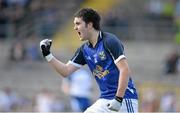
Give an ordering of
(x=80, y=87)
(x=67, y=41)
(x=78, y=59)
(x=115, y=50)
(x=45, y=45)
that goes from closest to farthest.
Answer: (x=115, y=50)
(x=45, y=45)
(x=78, y=59)
(x=80, y=87)
(x=67, y=41)

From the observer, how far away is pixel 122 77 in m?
9.18

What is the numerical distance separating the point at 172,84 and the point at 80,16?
14472 millimetres

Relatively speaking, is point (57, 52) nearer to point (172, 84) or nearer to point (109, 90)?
point (172, 84)

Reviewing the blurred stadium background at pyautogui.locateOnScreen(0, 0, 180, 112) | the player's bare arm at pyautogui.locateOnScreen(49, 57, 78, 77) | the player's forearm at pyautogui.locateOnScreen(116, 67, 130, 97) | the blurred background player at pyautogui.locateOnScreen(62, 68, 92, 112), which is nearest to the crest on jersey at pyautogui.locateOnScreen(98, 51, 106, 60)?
the player's forearm at pyautogui.locateOnScreen(116, 67, 130, 97)

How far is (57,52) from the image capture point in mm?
25844

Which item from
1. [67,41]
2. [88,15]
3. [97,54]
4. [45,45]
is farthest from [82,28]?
[67,41]

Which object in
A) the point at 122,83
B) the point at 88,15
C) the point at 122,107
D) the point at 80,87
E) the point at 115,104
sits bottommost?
the point at 80,87

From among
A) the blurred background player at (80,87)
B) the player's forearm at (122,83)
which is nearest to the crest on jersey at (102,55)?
the player's forearm at (122,83)

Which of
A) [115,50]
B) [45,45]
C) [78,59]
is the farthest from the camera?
[78,59]

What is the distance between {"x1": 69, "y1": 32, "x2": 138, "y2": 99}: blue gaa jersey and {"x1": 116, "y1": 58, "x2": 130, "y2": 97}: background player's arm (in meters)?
0.06

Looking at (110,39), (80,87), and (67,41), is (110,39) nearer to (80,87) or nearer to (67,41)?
(80,87)

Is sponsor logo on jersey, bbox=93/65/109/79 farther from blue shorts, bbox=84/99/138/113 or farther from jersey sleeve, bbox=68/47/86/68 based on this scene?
jersey sleeve, bbox=68/47/86/68

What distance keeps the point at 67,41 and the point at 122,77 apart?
57.1 ft

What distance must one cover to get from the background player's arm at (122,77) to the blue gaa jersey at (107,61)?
58mm
